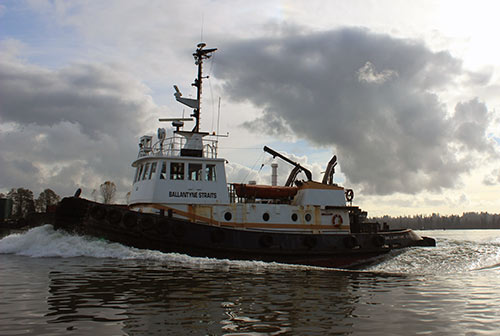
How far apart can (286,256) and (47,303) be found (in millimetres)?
8691

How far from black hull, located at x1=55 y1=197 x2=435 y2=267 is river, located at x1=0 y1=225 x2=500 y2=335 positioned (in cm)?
51

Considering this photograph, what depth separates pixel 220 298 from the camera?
23.1 feet

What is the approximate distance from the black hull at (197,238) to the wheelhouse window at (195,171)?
6.18 ft

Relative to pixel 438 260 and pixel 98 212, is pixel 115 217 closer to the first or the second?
pixel 98 212

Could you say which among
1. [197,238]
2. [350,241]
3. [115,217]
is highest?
[115,217]

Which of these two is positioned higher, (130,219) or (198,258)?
(130,219)

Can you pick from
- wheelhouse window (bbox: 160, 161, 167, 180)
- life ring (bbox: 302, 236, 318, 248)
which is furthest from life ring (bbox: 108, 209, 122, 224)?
life ring (bbox: 302, 236, 318, 248)

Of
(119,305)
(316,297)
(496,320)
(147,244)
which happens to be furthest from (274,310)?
(147,244)

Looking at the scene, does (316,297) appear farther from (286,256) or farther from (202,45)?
(202,45)

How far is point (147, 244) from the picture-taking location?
1282cm

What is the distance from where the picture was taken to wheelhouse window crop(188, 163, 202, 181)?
46.6 ft

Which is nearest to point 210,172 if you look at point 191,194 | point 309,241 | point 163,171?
point 191,194

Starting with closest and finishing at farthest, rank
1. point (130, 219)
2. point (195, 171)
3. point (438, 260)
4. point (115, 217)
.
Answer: point (130, 219)
point (115, 217)
point (195, 171)
point (438, 260)

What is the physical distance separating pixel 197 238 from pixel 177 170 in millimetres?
2580
